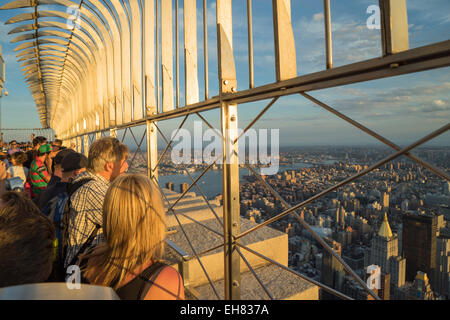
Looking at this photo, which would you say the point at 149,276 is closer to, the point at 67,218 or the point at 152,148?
the point at 67,218

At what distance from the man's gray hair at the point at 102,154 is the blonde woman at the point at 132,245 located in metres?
0.93

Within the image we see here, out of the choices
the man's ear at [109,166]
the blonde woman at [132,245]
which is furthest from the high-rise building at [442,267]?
the man's ear at [109,166]

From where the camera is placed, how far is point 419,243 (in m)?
1.00

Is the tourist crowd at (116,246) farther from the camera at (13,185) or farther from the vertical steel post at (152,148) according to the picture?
the vertical steel post at (152,148)

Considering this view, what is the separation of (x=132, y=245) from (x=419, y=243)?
3.33 feet

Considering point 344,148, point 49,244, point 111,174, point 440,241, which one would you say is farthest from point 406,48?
point 111,174

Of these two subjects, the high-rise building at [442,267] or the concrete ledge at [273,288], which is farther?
the concrete ledge at [273,288]

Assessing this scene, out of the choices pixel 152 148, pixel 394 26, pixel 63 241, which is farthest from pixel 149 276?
pixel 152 148

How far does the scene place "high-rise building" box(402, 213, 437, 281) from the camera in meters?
0.96

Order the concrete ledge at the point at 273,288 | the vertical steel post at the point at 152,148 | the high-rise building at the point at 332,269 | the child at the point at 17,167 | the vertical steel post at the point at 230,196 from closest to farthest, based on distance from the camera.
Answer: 1. the high-rise building at the point at 332,269
2. the vertical steel post at the point at 230,196
3. the concrete ledge at the point at 273,288
4. the child at the point at 17,167
5. the vertical steel post at the point at 152,148

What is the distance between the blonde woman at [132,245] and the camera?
104 cm

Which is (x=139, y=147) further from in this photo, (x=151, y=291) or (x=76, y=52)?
(x=76, y=52)

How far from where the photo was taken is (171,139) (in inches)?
133

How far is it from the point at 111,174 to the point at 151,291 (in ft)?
4.17
